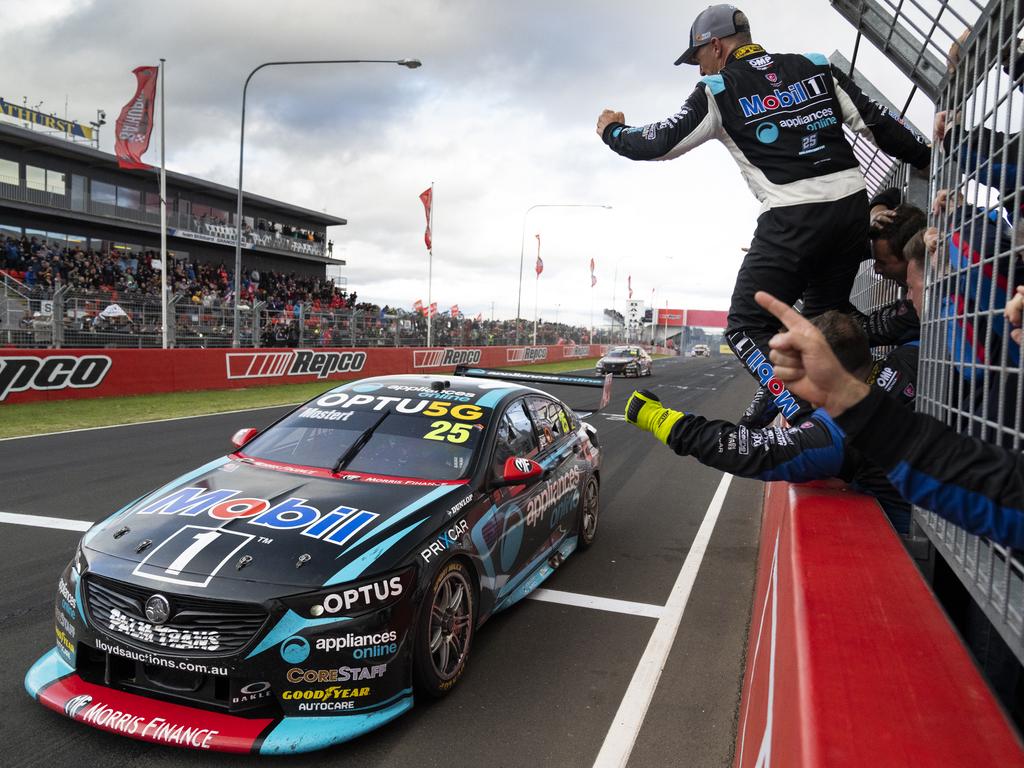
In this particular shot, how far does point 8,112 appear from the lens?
3681cm

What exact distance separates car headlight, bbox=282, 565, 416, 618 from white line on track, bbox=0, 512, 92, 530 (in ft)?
12.5

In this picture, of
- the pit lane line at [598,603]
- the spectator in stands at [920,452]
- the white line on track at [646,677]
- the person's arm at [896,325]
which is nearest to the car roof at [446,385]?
the pit lane line at [598,603]

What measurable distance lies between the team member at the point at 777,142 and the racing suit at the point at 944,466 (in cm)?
195

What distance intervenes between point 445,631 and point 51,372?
13346mm

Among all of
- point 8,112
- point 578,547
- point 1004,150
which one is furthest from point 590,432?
point 8,112

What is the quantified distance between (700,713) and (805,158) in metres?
2.59

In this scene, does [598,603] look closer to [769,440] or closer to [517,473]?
[517,473]

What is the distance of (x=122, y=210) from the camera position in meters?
37.3

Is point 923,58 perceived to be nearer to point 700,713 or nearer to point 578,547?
point 700,713

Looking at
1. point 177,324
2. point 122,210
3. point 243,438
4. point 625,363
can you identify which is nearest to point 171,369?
point 177,324

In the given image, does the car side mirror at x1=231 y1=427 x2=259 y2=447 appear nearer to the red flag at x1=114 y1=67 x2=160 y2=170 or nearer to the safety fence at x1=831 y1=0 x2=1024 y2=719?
the safety fence at x1=831 y1=0 x2=1024 y2=719

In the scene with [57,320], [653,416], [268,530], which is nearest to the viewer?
[653,416]

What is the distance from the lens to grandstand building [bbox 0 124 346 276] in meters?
33.3

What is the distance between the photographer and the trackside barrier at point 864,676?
132 centimetres
